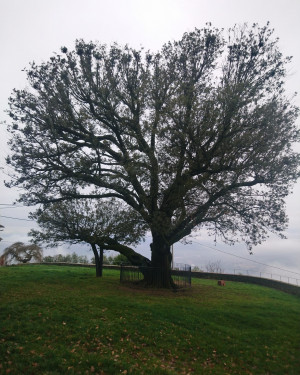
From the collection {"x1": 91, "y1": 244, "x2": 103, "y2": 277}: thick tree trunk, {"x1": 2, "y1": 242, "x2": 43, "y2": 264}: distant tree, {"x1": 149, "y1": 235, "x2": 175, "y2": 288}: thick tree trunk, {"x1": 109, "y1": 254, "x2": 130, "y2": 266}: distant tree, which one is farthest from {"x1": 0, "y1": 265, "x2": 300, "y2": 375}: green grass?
{"x1": 2, "y1": 242, "x2": 43, "y2": 264}: distant tree

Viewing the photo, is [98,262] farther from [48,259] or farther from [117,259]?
[48,259]

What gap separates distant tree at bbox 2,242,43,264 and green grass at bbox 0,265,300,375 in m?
25.8

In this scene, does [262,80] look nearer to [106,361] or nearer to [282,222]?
[282,222]

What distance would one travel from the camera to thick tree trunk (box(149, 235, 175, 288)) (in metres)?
17.5

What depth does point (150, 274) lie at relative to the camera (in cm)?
1756

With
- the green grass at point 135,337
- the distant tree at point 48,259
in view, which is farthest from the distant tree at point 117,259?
the green grass at point 135,337

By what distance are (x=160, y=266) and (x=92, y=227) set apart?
6.12 metres

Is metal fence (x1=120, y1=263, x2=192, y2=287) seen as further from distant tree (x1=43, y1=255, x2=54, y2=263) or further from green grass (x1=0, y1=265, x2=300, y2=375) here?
distant tree (x1=43, y1=255, x2=54, y2=263)

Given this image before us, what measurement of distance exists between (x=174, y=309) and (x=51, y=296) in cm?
496

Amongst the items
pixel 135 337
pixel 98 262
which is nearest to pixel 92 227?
pixel 98 262

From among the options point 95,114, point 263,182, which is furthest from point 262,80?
point 95,114

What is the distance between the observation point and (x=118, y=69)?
17031 mm

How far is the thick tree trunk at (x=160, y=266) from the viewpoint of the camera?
17.5 metres

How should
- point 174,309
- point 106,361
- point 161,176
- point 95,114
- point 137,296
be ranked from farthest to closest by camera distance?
1. point 95,114
2. point 161,176
3. point 137,296
4. point 174,309
5. point 106,361
